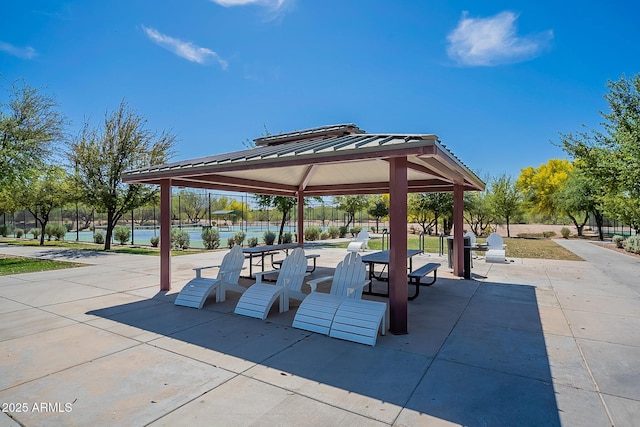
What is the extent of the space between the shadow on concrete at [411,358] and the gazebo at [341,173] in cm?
89

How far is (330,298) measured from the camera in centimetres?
Answer: 477

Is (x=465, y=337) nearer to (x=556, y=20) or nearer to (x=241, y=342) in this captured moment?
(x=241, y=342)

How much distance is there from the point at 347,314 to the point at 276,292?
1437mm

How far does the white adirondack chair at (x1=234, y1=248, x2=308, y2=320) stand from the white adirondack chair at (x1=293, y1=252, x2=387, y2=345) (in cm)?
68

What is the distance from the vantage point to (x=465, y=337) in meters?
4.28

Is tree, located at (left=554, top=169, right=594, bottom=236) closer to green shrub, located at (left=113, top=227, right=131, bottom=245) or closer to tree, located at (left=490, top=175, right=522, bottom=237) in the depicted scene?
tree, located at (left=490, top=175, right=522, bottom=237)

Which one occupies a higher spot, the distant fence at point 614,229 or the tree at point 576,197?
the tree at point 576,197

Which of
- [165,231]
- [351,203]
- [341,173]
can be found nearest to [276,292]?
[165,231]

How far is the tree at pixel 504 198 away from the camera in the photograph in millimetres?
25312

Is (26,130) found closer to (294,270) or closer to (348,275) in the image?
(294,270)

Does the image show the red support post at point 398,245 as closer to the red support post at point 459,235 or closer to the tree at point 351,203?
the red support post at point 459,235

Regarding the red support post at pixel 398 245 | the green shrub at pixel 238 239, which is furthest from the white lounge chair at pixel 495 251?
the green shrub at pixel 238 239

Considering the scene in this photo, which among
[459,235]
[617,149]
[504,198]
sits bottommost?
[459,235]

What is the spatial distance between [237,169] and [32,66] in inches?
540
